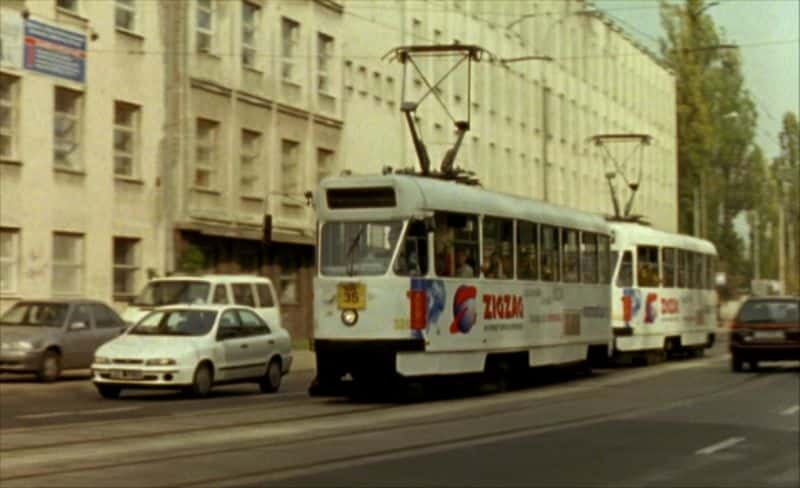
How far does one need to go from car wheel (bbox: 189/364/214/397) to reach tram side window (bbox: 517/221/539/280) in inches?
223

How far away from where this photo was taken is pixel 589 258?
102 ft

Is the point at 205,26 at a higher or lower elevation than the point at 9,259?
higher

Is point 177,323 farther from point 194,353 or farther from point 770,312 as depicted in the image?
point 770,312

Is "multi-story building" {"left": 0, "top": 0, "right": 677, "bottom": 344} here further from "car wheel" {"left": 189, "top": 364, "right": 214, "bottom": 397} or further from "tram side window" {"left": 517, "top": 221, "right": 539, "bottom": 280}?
"tram side window" {"left": 517, "top": 221, "right": 539, "bottom": 280}

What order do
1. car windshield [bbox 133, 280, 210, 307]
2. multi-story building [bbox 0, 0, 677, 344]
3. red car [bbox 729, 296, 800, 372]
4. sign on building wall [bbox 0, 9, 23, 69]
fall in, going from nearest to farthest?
car windshield [bbox 133, 280, 210, 307] → red car [bbox 729, 296, 800, 372] → sign on building wall [bbox 0, 9, 23, 69] → multi-story building [bbox 0, 0, 677, 344]

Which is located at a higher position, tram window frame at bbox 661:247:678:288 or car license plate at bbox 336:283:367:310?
tram window frame at bbox 661:247:678:288

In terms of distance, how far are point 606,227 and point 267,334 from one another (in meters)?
9.39

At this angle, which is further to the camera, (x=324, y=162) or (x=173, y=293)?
(x=324, y=162)

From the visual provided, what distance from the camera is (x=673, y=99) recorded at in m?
81.9

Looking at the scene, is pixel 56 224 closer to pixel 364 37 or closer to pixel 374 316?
pixel 374 316

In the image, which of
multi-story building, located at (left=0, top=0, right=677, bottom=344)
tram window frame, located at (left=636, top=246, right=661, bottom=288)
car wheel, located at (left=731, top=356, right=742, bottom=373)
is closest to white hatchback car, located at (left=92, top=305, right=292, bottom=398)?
multi-story building, located at (left=0, top=0, right=677, bottom=344)

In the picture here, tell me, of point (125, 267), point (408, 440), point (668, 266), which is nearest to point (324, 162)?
point (125, 267)

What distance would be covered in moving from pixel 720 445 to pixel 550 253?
1196cm

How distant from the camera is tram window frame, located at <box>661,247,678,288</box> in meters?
38.4
